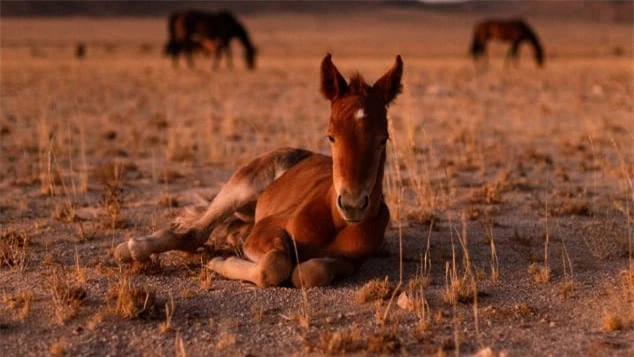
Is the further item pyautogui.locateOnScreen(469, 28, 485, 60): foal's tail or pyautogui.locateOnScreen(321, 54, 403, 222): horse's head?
pyautogui.locateOnScreen(469, 28, 485, 60): foal's tail

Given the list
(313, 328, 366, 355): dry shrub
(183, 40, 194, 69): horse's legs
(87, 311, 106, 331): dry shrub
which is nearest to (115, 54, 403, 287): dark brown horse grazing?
(313, 328, 366, 355): dry shrub

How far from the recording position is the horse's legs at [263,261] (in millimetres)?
6168

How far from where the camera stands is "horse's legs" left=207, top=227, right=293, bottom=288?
617 cm

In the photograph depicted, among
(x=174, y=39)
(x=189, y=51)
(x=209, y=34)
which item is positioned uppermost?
(x=209, y=34)

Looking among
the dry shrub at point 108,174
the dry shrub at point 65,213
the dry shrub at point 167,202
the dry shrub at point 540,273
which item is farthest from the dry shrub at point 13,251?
the dry shrub at point 540,273

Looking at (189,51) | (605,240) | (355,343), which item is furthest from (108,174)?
(189,51)

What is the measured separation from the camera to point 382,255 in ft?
24.5

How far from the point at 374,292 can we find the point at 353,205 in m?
0.86

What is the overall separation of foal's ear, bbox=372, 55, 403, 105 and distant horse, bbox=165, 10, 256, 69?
34.2m

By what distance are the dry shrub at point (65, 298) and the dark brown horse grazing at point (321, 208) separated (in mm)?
930

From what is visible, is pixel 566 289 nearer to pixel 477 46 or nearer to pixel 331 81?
pixel 331 81

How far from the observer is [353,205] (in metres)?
5.54

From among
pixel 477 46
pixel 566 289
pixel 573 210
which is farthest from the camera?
pixel 477 46

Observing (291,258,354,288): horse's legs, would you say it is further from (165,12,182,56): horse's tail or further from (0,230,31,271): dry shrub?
(165,12,182,56): horse's tail
